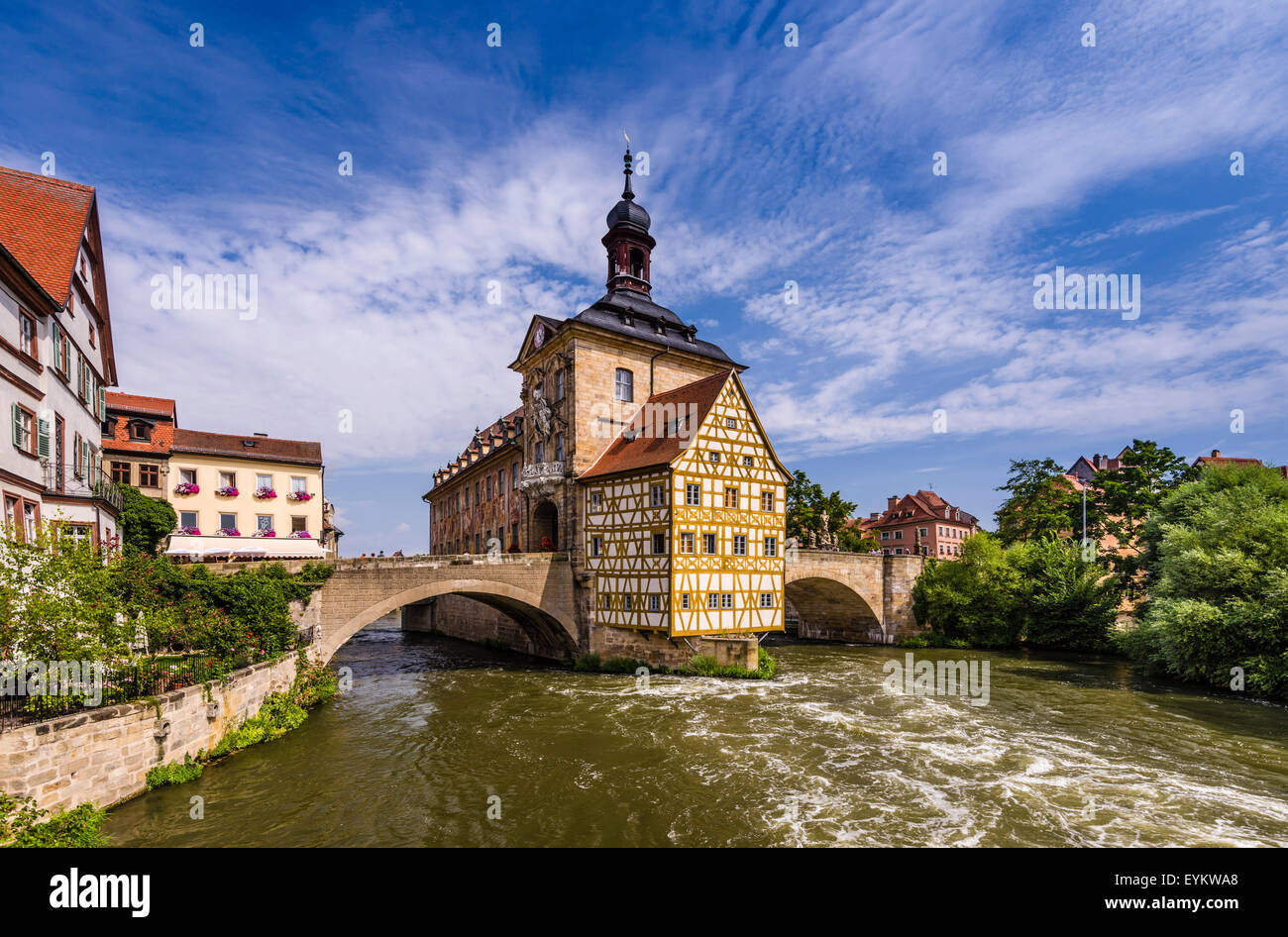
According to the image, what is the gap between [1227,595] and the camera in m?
21.8

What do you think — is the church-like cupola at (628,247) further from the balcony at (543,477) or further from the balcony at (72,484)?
the balcony at (72,484)

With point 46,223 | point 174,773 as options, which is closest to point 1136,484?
point 174,773

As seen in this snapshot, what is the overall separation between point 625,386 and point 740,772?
1770cm

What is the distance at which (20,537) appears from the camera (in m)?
11.6

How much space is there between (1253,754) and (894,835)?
1103 centimetres

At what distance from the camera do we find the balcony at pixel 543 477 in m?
26.6

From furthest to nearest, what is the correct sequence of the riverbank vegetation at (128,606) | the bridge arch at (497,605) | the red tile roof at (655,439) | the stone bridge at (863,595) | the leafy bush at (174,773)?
the stone bridge at (863,595), the red tile roof at (655,439), the bridge arch at (497,605), the leafy bush at (174,773), the riverbank vegetation at (128,606)

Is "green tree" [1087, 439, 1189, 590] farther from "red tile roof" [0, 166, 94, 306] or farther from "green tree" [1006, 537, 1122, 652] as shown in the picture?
"red tile roof" [0, 166, 94, 306]

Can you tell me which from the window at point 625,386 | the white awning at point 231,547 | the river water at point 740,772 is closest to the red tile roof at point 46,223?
the white awning at point 231,547

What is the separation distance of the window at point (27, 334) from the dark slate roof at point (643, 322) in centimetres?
1616

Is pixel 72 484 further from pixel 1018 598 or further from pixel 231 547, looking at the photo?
pixel 1018 598
